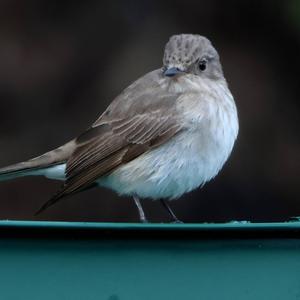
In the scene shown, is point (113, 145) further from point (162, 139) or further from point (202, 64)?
point (202, 64)

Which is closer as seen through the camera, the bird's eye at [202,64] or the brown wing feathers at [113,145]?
the brown wing feathers at [113,145]

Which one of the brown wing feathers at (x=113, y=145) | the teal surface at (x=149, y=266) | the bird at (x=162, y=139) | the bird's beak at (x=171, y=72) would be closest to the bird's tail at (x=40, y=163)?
the bird at (x=162, y=139)

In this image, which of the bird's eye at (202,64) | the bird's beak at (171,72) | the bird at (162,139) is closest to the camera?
the bird at (162,139)

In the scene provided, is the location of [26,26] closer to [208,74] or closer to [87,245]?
[208,74]

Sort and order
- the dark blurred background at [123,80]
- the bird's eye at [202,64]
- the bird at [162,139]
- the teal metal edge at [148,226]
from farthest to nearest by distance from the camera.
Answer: the dark blurred background at [123,80] < the bird's eye at [202,64] < the bird at [162,139] < the teal metal edge at [148,226]

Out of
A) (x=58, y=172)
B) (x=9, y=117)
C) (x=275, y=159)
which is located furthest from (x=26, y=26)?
(x=58, y=172)

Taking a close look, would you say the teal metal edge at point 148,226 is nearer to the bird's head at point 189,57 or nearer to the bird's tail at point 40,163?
the bird's head at point 189,57

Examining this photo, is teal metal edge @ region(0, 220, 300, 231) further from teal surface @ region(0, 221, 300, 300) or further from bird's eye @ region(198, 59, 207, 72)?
bird's eye @ region(198, 59, 207, 72)

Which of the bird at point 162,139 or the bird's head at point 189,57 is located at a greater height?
the bird's head at point 189,57
